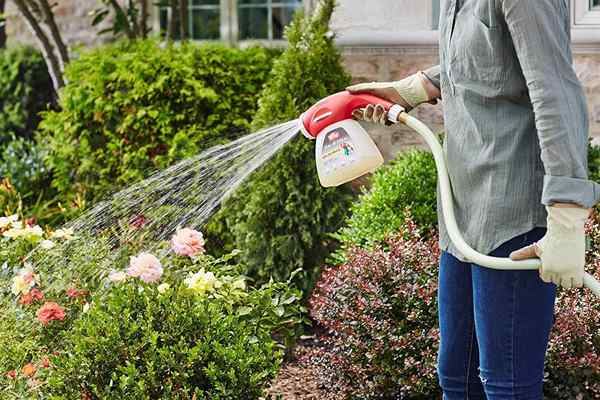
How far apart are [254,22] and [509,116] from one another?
5.10m

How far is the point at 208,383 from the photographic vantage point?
301cm

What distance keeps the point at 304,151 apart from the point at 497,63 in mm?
2624

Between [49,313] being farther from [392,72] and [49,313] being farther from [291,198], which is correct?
[392,72]

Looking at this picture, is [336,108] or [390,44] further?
[390,44]

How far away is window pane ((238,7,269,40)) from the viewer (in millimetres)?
7059

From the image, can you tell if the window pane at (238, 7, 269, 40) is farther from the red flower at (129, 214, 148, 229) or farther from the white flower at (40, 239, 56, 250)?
the white flower at (40, 239, 56, 250)

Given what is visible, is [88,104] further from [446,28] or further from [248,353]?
[446,28]

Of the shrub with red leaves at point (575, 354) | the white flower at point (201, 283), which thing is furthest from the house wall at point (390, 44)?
the white flower at point (201, 283)

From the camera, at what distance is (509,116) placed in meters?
2.19

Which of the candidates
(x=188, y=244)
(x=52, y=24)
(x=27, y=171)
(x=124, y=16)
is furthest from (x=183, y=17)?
(x=188, y=244)

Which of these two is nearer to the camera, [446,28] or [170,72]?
[446,28]

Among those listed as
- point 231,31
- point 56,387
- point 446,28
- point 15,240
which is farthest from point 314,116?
point 231,31

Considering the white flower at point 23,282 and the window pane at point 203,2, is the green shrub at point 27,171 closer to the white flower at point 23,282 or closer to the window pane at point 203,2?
the window pane at point 203,2

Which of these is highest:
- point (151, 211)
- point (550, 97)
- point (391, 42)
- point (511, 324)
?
point (550, 97)
